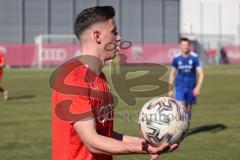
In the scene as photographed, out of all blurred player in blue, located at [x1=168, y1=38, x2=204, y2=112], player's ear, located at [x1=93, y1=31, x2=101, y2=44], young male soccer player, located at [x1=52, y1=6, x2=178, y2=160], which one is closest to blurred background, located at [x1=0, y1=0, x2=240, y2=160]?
blurred player in blue, located at [x1=168, y1=38, x2=204, y2=112]

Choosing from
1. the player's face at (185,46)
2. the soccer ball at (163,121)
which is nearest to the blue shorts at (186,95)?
the player's face at (185,46)

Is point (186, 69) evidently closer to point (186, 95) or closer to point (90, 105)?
point (186, 95)

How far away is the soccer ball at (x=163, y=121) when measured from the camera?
Answer: 4.21 metres

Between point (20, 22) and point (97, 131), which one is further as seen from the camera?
point (20, 22)

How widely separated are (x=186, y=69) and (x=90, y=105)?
9510 mm

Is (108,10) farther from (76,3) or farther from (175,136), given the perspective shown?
(76,3)

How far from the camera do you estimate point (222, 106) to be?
1797cm

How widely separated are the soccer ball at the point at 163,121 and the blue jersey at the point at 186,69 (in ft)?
27.4

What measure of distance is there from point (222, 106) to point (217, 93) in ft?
17.5

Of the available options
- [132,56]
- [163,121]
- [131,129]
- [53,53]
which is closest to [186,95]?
[131,129]

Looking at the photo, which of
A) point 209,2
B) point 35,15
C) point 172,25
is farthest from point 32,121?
point 209,2

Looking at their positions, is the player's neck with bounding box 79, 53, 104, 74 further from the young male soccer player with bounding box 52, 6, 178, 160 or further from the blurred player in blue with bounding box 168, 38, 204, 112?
the blurred player in blue with bounding box 168, 38, 204, 112

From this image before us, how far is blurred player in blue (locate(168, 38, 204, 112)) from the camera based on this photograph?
508 inches

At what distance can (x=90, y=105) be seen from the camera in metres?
3.65
